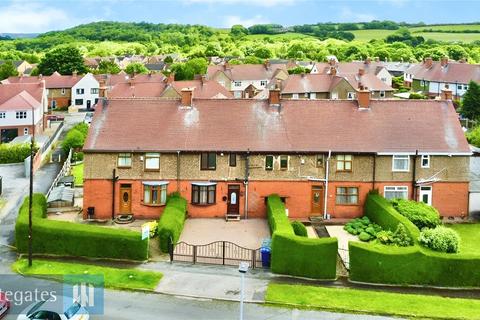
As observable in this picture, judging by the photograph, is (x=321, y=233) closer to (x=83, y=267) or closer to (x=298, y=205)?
(x=298, y=205)

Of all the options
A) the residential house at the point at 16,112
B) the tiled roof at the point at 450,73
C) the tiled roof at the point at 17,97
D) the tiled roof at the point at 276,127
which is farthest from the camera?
the tiled roof at the point at 450,73

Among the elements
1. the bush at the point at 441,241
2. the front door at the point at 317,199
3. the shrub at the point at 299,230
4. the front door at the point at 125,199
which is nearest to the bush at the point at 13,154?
the front door at the point at 125,199

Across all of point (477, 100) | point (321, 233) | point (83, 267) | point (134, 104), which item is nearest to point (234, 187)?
point (321, 233)

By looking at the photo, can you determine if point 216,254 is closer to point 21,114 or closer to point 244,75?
point 21,114

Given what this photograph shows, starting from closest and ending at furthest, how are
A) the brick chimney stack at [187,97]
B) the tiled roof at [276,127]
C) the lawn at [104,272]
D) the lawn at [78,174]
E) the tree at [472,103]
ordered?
the lawn at [104,272] → the tiled roof at [276,127] → the brick chimney stack at [187,97] → the lawn at [78,174] → the tree at [472,103]

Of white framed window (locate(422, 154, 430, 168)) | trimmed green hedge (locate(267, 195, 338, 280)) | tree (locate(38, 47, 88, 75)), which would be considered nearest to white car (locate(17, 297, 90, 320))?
trimmed green hedge (locate(267, 195, 338, 280))

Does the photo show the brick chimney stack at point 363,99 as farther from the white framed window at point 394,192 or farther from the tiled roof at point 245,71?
the tiled roof at point 245,71

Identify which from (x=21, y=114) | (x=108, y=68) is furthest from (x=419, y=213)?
(x=108, y=68)
